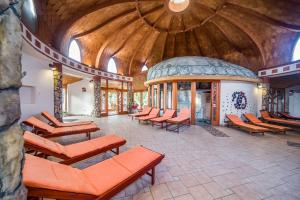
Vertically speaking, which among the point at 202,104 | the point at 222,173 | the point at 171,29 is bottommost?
the point at 222,173

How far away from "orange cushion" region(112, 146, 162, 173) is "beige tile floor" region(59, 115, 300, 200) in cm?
46

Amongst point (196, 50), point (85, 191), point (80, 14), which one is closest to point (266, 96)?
point (196, 50)

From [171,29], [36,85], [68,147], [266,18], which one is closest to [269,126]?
[266,18]

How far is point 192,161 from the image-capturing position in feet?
11.6

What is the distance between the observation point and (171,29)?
12.2m

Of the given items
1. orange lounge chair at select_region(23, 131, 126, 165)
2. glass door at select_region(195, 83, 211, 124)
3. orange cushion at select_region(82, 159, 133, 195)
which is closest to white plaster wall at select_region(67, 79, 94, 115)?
glass door at select_region(195, 83, 211, 124)

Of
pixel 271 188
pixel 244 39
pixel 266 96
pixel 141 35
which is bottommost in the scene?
pixel 271 188

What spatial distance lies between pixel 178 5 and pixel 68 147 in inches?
445

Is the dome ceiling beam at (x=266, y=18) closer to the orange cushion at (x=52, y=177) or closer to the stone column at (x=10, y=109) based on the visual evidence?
the stone column at (x=10, y=109)

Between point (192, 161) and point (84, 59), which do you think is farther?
point (84, 59)

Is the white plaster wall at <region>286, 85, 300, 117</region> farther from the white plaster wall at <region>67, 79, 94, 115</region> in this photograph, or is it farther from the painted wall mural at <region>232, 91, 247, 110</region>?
the white plaster wall at <region>67, 79, 94, 115</region>

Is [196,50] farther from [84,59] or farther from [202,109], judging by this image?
[84,59]

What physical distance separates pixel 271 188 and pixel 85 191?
311 centimetres

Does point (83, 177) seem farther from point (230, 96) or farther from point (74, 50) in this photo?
point (74, 50)
